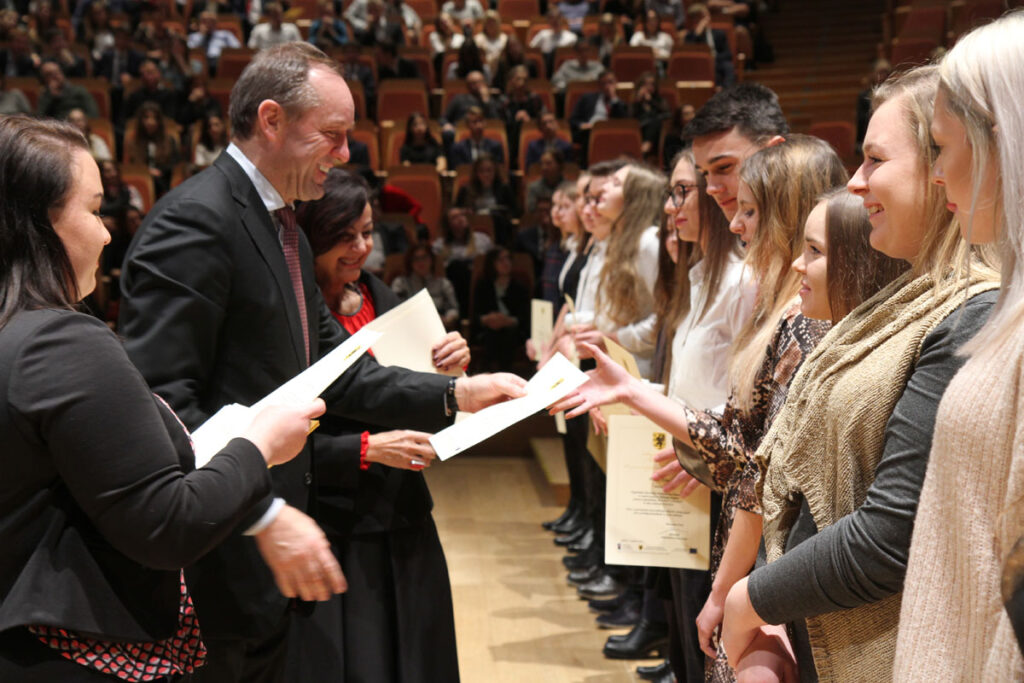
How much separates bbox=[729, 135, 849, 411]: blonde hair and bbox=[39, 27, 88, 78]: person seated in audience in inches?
359

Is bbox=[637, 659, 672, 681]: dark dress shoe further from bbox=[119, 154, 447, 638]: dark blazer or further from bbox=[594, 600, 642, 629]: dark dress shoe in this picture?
bbox=[119, 154, 447, 638]: dark blazer

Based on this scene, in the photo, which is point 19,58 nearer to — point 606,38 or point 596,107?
point 596,107

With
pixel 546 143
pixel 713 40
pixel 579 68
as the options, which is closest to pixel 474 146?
pixel 546 143

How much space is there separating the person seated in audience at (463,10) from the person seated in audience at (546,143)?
3131 millimetres

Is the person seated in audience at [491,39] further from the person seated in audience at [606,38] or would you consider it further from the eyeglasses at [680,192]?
the eyeglasses at [680,192]

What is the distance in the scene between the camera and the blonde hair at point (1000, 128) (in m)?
0.98

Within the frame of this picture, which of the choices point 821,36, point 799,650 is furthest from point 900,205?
point 821,36

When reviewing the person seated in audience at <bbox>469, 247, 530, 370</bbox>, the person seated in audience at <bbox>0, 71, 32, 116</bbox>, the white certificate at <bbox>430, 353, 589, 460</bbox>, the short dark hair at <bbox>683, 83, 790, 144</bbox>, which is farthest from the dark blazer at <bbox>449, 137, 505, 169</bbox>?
the white certificate at <bbox>430, 353, 589, 460</bbox>

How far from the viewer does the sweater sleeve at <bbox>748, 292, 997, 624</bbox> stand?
113 centimetres

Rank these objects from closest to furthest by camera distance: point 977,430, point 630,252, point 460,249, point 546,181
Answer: point 977,430
point 630,252
point 460,249
point 546,181

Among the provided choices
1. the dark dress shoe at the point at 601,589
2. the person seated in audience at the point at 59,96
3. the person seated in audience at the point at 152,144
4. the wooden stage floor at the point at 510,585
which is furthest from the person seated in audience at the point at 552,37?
the dark dress shoe at the point at 601,589

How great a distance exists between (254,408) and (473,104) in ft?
26.0

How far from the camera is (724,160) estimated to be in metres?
2.38

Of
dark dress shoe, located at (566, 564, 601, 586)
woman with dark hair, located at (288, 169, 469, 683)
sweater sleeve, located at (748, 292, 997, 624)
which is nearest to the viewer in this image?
sweater sleeve, located at (748, 292, 997, 624)
